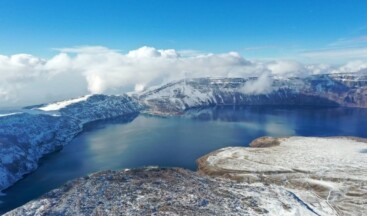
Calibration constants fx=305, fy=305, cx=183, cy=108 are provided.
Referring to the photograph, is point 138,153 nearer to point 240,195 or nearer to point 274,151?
point 274,151

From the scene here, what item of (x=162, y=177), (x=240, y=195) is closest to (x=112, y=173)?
(x=162, y=177)

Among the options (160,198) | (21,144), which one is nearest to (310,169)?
(160,198)

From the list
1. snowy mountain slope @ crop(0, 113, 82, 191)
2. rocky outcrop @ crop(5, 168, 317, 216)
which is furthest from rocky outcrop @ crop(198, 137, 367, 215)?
snowy mountain slope @ crop(0, 113, 82, 191)

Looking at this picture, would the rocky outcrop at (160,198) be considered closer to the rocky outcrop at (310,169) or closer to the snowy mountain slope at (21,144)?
the rocky outcrop at (310,169)

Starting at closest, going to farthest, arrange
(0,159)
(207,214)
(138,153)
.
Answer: (207,214), (0,159), (138,153)

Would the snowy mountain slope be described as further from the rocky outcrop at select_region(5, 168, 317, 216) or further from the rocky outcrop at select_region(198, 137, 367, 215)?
the rocky outcrop at select_region(198, 137, 367, 215)

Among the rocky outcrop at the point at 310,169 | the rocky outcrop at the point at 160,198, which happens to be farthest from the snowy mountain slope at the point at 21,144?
the rocky outcrop at the point at 310,169

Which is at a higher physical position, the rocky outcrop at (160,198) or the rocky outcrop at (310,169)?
the rocky outcrop at (160,198)
